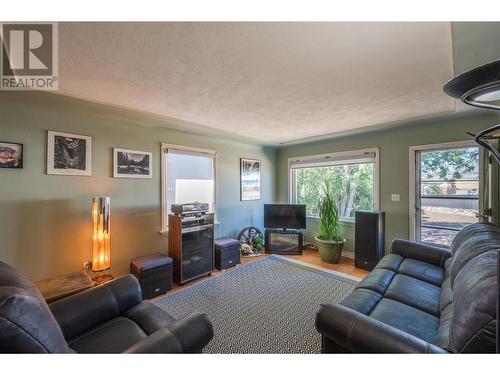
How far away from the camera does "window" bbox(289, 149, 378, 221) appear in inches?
148

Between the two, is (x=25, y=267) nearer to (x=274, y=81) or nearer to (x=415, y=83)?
(x=274, y=81)

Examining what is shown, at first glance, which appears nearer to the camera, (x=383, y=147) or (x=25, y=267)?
(x=25, y=267)

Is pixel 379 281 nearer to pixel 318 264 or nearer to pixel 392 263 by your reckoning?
pixel 392 263

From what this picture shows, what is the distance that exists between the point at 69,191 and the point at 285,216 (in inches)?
134

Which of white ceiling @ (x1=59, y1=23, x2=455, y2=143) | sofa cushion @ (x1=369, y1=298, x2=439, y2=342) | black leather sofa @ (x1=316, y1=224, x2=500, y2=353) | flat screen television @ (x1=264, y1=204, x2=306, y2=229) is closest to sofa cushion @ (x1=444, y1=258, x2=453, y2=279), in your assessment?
black leather sofa @ (x1=316, y1=224, x2=500, y2=353)

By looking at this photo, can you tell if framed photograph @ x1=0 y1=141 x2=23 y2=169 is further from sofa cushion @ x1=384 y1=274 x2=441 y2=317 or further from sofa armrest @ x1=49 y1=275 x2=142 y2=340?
sofa cushion @ x1=384 y1=274 x2=441 y2=317

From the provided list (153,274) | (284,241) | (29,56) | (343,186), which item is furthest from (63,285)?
(343,186)

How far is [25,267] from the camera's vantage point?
2.15 m

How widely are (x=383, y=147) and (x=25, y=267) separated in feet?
16.3

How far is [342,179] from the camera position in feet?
13.6

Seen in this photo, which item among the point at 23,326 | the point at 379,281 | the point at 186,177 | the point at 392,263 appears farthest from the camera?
the point at 186,177

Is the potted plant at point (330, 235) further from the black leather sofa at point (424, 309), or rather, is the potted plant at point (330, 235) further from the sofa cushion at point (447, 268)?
the sofa cushion at point (447, 268)
